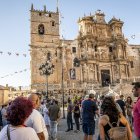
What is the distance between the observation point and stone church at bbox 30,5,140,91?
1581 inches

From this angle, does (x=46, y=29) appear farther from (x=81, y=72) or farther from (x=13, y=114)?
(x=13, y=114)

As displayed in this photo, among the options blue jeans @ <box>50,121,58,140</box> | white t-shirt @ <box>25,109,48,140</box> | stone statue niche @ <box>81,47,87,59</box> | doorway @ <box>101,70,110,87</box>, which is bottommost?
blue jeans @ <box>50,121,58,140</box>

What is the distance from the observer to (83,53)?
141 feet

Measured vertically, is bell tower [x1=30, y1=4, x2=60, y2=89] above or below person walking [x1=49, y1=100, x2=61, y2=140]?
above

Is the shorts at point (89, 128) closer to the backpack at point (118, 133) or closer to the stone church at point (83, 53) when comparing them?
the backpack at point (118, 133)

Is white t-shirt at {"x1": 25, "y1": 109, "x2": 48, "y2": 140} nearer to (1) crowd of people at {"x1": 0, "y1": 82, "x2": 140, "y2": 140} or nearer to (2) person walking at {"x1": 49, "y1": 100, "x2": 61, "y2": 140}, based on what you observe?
(1) crowd of people at {"x1": 0, "y1": 82, "x2": 140, "y2": 140}

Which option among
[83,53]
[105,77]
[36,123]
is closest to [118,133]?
[36,123]

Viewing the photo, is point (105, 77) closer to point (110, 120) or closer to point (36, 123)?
point (110, 120)

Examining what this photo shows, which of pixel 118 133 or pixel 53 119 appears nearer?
pixel 118 133

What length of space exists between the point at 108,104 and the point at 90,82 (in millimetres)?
36893

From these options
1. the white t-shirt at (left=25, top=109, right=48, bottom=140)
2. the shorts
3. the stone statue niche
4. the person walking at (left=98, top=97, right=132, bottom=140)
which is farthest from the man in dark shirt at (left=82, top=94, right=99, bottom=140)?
the stone statue niche

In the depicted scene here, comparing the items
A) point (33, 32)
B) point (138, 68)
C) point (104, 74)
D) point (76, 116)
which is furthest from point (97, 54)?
point (76, 116)

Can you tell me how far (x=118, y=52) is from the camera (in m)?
44.4

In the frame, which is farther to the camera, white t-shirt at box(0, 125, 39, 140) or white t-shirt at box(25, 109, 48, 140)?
white t-shirt at box(25, 109, 48, 140)
